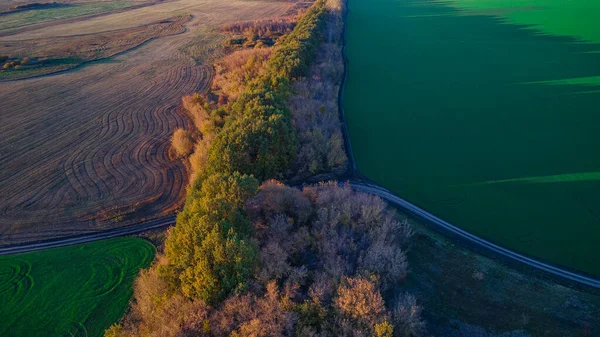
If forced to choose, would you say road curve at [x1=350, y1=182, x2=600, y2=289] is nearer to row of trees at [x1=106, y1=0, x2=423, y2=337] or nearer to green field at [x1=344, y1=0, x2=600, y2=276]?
green field at [x1=344, y1=0, x2=600, y2=276]

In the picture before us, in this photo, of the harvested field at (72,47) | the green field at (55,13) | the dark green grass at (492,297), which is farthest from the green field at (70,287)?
the green field at (55,13)

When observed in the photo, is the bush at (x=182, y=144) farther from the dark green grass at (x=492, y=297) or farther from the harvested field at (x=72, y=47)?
the harvested field at (x=72, y=47)

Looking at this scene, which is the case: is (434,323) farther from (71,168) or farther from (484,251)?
(71,168)

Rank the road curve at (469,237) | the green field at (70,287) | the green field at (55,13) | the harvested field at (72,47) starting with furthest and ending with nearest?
1. the green field at (55,13)
2. the harvested field at (72,47)
3. the road curve at (469,237)
4. the green field at (70,287)

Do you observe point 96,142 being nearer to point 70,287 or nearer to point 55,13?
point 70,287

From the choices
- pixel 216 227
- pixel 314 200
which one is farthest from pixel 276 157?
pixel 216 227

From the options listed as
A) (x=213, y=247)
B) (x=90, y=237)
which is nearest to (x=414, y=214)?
(x=213, y=247)
